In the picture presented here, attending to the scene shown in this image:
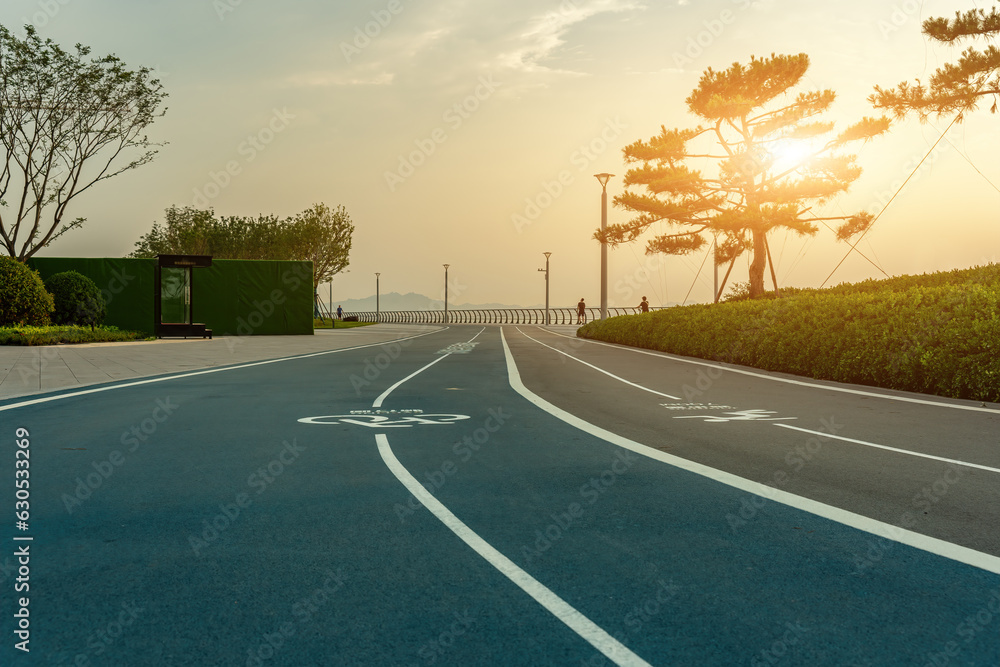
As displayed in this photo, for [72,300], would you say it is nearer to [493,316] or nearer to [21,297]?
[21,297]

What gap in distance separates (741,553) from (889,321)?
35.3ft

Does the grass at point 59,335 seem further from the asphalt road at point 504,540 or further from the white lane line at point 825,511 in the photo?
the white lane line at point 825,511

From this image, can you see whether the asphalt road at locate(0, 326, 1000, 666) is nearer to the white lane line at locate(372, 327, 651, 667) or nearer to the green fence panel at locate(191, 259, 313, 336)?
the white lane line at locate(372, 327, 651, 667)

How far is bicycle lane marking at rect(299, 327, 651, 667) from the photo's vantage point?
3.08 meters

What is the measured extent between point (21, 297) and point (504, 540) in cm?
2753

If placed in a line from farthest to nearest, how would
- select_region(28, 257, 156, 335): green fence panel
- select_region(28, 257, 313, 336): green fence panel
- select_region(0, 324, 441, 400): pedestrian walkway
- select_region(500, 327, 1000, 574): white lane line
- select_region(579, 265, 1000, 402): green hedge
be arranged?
select_region(28, 257, 313, 336): green fence panel, select_region(28, 257, 156, 335): green fence panel, select_region(0, 324, 441, 400): pedestrian walkway, select_region(579, 265, 1000, 402): green hedge, select_region(500, 327, 1000, 574): white lane line

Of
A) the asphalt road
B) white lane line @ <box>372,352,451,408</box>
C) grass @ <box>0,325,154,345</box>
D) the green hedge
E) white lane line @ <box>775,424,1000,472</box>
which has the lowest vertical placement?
white lane line @ <box>372,352,451,408</box>

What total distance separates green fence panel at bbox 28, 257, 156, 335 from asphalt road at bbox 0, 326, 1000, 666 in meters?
27.3

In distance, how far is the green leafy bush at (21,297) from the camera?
26.1 meters

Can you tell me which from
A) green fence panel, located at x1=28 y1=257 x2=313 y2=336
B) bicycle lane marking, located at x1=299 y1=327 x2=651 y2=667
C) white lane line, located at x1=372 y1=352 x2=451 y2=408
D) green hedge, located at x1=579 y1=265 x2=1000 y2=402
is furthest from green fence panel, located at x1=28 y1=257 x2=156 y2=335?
bicycle lane marking, located at x1=299 y1=327 x2=651 y2=667

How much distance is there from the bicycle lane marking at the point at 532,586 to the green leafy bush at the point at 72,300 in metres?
27.7

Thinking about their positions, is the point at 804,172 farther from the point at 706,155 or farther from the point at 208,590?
the point at 208,590

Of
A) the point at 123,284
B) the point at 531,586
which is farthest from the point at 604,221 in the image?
the point at 531,586

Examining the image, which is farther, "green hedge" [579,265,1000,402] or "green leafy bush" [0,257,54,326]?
"green leafy bush" [0,257,54,326]
